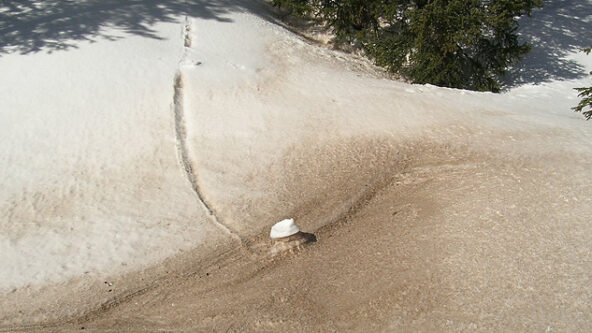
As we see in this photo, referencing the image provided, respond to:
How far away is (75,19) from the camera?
8188 mm

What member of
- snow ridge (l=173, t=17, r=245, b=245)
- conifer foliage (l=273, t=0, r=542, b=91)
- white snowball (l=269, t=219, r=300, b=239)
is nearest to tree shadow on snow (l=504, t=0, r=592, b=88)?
conifer foliage (l=273, t=0, r=542, b=91)

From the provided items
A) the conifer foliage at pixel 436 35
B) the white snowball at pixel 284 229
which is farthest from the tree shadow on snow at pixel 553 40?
the white snowball at pixel 284 229

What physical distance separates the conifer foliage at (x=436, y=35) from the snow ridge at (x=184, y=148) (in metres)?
3.41

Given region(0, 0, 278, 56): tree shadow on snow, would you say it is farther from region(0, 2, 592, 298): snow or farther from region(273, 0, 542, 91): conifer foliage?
region(273, 0, 542, 91): conifer foliage

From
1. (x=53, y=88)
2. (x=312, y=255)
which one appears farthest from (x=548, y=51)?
(x=53, y=88)

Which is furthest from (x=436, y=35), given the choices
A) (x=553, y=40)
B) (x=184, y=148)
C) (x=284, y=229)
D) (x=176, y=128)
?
(x=284, y=229)

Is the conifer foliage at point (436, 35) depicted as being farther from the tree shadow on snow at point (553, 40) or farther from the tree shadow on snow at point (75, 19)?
the tree shadow on snow at point (75, 19)

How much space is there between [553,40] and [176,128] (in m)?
7.97

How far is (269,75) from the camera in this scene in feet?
25.8

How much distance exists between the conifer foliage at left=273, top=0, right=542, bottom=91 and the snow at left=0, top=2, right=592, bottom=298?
0.90 metres

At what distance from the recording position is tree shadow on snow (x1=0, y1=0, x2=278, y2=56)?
25.2 feet

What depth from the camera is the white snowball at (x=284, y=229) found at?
4.99 metres

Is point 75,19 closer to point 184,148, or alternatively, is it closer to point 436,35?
point 184,148

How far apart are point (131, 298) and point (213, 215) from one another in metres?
1.21
